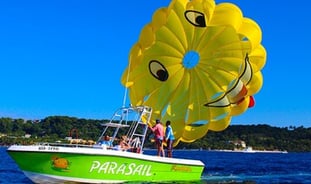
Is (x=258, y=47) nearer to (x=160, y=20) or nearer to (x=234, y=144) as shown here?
(x=160, y=20)

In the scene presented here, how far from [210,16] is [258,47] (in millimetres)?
2278

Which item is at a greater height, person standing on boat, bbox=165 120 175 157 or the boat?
person standing on boat, bbox=165 120 175 157

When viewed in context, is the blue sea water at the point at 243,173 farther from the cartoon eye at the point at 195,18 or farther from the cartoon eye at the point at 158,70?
the cartoon eye at the point at 195,18

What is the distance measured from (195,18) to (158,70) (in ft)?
8.82

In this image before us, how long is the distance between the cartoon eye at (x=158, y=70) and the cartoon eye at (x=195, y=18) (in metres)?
2.23

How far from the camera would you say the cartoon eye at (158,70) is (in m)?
22.6

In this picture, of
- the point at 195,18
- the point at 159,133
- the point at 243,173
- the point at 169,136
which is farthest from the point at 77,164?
the point at 243,173

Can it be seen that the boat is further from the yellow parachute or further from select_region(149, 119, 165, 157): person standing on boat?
the yellow parachute

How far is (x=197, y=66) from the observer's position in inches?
885

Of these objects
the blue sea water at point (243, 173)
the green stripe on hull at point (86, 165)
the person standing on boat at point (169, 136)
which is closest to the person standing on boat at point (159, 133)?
the person standing on boat at point (169, 136)

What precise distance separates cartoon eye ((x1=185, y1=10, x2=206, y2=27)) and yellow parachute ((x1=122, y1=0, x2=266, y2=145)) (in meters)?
0.04

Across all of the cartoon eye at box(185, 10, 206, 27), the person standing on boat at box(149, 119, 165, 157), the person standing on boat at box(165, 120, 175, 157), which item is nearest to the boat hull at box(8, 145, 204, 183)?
the person standing on boat at box(149, 119, 165, 157)

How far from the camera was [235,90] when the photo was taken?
70.3ft

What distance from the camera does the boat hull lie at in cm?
1727
